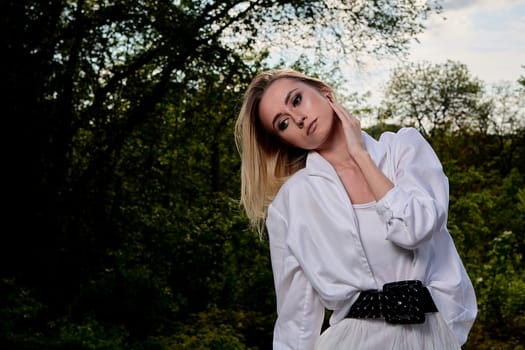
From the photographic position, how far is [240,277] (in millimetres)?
9320

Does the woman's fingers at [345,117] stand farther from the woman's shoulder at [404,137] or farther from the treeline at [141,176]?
the treeline at [141,176]

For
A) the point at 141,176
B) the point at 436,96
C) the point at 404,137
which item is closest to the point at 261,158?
the point at 404,137

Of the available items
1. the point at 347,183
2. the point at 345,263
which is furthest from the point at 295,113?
the point at 345,263

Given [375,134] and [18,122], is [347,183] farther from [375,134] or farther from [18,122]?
[375,134]

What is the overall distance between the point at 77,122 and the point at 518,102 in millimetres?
21471

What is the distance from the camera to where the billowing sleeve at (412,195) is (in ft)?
6.44

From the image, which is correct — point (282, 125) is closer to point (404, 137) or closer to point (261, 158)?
point (261, 158)

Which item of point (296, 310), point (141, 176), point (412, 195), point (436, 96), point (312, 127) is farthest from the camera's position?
point (436, 96)

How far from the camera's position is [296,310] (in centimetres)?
214

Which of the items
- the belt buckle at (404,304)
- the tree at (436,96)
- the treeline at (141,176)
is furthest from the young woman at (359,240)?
the tree at (436,96)

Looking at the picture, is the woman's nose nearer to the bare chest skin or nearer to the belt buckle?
the bare chest skin

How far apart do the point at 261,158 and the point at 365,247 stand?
527mm

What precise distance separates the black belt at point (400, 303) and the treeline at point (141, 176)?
4.33 meters

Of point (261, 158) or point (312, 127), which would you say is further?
point (261, 158)
